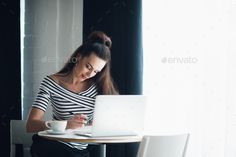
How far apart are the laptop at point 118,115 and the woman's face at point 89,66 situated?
0.58 m

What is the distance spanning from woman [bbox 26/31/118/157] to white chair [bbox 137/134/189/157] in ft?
1.97

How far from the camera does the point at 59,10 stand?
308 cm

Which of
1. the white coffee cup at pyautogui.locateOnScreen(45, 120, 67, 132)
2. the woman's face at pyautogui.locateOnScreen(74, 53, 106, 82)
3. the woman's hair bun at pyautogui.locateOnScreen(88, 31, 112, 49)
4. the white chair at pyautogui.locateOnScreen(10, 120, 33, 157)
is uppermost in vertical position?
the woman's hair bun at pyautogui.locateOnScreen(88, 31, 112, 49)

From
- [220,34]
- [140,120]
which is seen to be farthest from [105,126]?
[220,34]

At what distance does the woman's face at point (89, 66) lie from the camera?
2.40 m

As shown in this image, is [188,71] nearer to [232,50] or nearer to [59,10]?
[232,50]

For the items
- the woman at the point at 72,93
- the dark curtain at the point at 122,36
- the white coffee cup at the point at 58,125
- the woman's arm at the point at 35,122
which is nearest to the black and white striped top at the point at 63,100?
the woman at the point at 72,93

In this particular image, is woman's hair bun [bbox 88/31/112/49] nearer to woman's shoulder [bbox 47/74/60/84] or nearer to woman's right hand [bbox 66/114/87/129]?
woman's shoulder [bbox 47/74/60/84]

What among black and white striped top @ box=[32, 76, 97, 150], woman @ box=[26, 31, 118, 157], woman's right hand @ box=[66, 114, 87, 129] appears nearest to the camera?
Result: woman's right hand @ box=[66, 114, 87, 129]

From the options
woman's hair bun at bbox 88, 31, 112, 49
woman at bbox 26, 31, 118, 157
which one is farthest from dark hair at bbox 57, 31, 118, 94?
woman's hair bun at bbox 88, 31, 112, 49

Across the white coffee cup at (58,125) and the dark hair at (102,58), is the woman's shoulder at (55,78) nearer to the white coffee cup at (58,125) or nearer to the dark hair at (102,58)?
the dark hair at (102,58)

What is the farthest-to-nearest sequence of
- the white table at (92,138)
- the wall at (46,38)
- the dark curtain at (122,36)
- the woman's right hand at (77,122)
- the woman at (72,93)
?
the wall at (46,38) < the dark curtain at (122,36) < the woman at (72,93) < the woman's right hand at (77,122) < the white table at (92,138)

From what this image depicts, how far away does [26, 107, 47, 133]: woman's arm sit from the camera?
2109 mm

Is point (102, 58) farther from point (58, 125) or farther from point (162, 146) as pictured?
point (162, 146)
